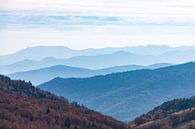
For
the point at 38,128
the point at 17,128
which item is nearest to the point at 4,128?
the point at 17,128

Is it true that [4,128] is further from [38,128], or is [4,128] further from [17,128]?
[38,128]

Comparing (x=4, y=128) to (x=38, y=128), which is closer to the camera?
(x=4, y=128)

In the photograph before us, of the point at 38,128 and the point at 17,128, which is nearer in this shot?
the point at 17,128
